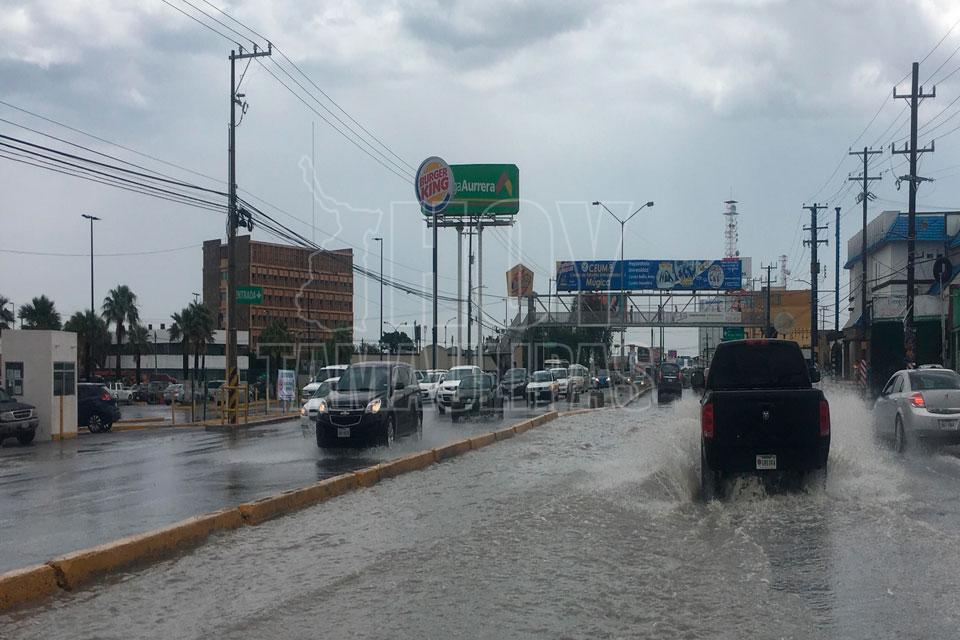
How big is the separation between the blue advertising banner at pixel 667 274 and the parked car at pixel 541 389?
43.6 feet

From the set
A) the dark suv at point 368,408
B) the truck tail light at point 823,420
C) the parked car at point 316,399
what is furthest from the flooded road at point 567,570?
the parked car at point 316,399

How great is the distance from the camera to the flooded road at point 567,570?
6520 mm

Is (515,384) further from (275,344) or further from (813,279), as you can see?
(275,344)

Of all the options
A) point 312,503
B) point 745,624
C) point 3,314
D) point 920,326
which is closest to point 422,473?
point 312,503

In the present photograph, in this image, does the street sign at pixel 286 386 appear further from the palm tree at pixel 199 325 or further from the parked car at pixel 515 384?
the palm tree at pixel 199 325

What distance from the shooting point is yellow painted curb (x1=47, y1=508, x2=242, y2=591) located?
7762mm

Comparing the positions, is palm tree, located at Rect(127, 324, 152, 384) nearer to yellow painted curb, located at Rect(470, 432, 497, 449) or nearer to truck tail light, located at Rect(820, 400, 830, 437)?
yellow painted curb, located at Rect(470, 432, 497, 449)

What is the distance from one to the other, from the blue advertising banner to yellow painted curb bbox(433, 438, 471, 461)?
132 ft

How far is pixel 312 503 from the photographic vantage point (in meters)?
12.2

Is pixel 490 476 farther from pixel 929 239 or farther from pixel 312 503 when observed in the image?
pixel 929 239

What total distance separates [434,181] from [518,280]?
17.6 meters

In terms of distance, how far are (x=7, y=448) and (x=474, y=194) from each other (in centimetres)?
3621

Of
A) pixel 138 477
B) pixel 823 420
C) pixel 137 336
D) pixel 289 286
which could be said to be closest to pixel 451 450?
pixel 138 477

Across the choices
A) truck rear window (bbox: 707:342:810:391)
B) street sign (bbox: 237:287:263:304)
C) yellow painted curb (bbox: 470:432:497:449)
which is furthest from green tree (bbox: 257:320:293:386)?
truck rear window (bbox: 707:342:810:391)
